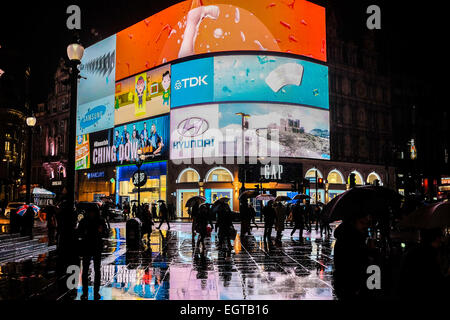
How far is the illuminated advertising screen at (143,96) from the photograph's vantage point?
1951 inches

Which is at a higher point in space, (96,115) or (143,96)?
(143,96)

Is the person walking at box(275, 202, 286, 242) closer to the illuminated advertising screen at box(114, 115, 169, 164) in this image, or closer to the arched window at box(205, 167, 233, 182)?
the arched window at box(205, 167, 233, 182)

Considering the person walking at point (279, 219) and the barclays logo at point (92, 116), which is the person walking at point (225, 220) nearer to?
the person walking at point (279, 219)

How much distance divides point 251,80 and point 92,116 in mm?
28240

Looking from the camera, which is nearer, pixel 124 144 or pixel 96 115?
pixel 124 144

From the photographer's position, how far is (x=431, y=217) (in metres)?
5.48

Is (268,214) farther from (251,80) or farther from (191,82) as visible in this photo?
(191,82)

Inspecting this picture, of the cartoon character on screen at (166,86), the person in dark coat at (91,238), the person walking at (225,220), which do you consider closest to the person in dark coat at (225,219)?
the person walking at (225,220)

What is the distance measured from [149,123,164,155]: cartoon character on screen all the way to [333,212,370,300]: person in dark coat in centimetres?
4407

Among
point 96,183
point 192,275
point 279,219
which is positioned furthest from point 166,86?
point 192,275

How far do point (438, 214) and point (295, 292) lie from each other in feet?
12.7

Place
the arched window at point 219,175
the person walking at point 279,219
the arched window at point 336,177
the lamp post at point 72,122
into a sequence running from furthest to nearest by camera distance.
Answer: the arched window at point 336,177, the arched window at point 219,175, the person walking at point 279,219, the lamp post at point 72,122

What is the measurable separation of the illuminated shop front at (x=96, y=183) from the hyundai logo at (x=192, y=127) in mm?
14651

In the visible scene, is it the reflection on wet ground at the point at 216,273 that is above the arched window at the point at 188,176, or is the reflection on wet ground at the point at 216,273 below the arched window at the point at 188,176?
below
